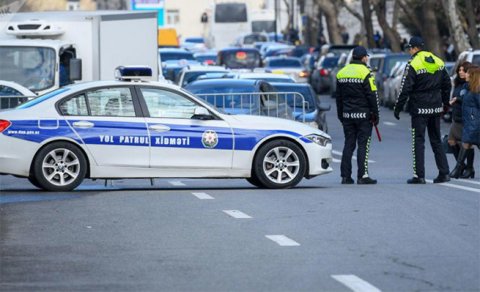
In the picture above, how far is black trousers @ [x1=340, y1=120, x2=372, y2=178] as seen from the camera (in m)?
19.0

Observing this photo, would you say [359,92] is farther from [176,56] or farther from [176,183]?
[176,56]

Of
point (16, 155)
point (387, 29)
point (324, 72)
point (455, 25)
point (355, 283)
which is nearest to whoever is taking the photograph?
point (355, 283)

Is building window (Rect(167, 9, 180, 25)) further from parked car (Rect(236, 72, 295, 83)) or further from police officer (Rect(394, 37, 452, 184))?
police officer (Rect(394, 37, 452, 184))

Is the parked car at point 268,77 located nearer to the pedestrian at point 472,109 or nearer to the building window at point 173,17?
the pedestrian at point 472,109

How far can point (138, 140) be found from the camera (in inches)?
683

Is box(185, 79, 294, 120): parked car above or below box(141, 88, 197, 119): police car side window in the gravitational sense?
below

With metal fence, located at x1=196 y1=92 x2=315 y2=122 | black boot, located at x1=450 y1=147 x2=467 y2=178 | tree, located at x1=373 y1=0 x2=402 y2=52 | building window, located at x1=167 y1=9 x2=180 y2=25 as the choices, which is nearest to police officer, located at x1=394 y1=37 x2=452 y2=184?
black boot, located at x1=450 y1=147 x2=467 y2=178

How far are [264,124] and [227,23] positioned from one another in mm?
77755

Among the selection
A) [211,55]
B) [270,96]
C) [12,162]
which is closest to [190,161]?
[12,162]

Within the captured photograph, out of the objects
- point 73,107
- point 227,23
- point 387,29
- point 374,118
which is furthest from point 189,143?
point 227,23

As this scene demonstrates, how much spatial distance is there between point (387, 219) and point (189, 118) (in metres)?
3.89

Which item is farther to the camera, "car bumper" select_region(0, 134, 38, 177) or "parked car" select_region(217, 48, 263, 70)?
"parked car" select_region(217, 48, 263, 70)

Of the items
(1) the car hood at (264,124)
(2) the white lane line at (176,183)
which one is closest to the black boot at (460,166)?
(1) the car hood at (264,124)

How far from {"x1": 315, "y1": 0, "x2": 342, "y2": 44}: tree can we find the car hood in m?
64.2
